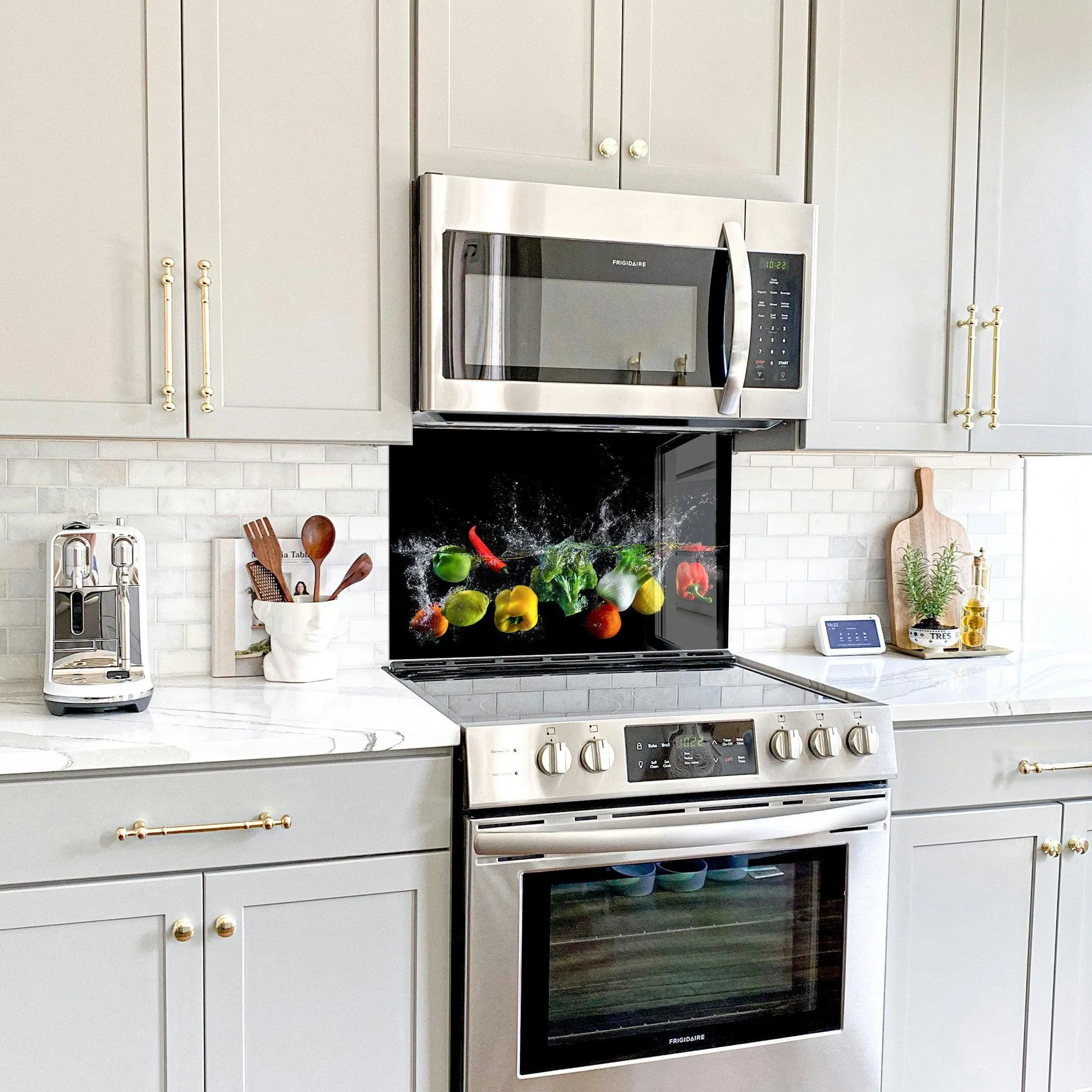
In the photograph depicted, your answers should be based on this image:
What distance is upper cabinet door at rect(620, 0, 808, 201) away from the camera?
2191 millimetres

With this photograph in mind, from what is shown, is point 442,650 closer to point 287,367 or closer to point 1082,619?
point 287,367

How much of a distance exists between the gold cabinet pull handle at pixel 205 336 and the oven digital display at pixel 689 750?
95 cm

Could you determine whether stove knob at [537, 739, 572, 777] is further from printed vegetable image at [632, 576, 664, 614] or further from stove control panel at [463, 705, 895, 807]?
printed vegetable image at [632, 576, 664, 614]

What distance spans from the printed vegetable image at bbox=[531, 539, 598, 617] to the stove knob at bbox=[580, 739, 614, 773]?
0.71 metres

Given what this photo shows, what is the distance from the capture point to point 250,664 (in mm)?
Result: 2312

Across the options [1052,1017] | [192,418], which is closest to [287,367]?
[192,418]

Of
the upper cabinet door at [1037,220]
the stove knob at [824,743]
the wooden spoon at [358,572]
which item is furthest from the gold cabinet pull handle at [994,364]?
the wooden spoon at [358,572]

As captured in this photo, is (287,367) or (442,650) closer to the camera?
(287,367)

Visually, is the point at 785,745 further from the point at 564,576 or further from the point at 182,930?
the point at 182,930

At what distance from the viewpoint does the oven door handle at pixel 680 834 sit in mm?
1825

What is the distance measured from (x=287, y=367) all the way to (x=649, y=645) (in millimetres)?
1098

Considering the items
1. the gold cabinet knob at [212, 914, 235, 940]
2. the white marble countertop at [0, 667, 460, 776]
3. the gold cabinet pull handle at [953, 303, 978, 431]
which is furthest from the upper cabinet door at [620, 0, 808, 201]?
the gold cabinet knob at [212, 914, 235, 940]

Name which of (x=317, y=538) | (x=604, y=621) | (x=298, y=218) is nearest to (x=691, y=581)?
(x=604, y=621)

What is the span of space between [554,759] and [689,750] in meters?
0.25
